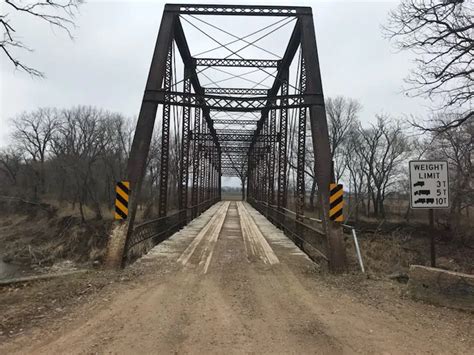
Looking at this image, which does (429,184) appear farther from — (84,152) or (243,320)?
(84,152)

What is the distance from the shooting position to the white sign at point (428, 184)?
21.4ft

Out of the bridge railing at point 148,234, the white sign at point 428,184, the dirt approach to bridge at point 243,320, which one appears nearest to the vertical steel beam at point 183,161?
the bridge railing at point 148,234

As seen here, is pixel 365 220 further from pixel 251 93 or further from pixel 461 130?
pixel 251 93

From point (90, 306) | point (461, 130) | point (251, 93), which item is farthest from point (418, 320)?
point (461, 130)

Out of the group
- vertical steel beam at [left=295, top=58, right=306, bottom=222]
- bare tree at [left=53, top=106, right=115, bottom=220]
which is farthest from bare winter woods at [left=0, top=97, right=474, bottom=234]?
vertical steel beam at [left=295, top=58, right=306, bottom=222]

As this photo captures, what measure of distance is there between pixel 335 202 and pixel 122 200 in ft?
16.1

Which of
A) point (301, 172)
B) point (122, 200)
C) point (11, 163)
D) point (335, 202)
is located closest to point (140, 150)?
point (122, 200)

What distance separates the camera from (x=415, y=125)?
12.7 metres

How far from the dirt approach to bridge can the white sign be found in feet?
7.33

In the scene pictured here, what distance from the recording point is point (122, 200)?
25.0 ft

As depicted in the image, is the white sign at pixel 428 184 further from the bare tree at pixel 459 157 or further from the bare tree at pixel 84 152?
the bare tree at pixel 84 152

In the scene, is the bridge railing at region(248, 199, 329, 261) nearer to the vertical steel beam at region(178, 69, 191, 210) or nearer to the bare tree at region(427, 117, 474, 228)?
the vertical steel beam at region(178, 69, 191, 210)

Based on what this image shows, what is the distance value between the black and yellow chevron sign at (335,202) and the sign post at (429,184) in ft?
4.91

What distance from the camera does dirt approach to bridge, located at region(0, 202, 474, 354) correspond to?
362 centimetres
